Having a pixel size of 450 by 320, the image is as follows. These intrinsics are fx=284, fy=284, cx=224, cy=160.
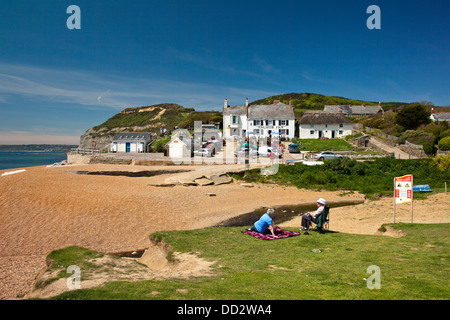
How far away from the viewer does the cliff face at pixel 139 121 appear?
127294 millimetres

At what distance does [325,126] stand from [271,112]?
1166cm

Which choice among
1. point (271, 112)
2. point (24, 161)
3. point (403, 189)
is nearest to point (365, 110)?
point (271, 112)

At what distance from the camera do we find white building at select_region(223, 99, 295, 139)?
60.2 m

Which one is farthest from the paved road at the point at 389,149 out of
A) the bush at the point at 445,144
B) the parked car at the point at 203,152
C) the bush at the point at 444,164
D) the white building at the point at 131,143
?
the white building at the point at 131,143

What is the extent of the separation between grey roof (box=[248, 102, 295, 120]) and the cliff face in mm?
63421

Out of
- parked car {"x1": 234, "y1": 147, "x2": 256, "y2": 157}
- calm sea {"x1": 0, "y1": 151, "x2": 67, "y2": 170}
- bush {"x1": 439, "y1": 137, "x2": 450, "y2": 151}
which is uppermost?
bush {"x1": 439, "y1": 137, "x2": 450, "y2": 151}

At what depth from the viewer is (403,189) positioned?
13391 millimetres

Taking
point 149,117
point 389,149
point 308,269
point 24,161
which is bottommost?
point 24,161

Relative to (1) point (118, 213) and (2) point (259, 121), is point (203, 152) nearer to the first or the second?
(2) point (259, 121)

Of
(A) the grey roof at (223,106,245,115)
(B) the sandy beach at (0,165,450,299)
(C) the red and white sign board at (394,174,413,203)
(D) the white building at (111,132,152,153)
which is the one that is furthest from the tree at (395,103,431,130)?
(D) the white building at (111,132,152,153)

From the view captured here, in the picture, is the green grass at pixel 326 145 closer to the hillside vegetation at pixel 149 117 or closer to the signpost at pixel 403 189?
the signpost at pixel 403 189

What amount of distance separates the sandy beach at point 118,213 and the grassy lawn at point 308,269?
372 cm

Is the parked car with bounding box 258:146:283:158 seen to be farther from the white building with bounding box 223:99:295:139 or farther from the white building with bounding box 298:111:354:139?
the white building with bounding box 298:111:354:139
